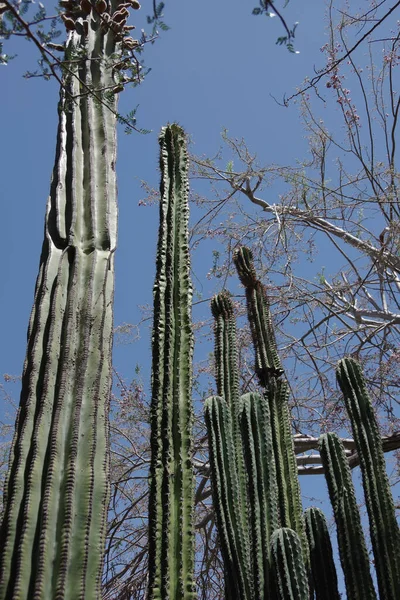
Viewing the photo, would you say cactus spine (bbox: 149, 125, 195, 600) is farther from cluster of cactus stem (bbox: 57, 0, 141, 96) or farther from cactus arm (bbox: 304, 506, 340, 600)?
cactus arm (bbox: 304, 506, 340, 600)

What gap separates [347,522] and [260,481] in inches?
19.9

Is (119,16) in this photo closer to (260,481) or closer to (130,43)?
(130,43)

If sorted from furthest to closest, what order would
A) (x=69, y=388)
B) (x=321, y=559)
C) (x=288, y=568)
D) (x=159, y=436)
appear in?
(x=321, y=559), (x=288, y=568), (x=159, y=436), (x=69, y=388)

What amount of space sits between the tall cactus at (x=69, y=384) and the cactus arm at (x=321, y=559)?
1665mm

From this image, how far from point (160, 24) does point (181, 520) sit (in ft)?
6.34

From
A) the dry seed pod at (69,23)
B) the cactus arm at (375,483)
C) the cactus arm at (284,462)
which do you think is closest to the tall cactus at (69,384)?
the dry seed pod at (69,23)

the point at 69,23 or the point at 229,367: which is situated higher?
the point at 69,23

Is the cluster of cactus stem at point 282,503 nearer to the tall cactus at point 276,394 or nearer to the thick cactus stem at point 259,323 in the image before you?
the tall cactus at point 276,394

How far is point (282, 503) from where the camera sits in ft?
12.4

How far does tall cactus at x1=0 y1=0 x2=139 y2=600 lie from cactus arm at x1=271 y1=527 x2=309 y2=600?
1.14 metres

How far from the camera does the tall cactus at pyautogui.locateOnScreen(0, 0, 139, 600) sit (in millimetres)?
2121

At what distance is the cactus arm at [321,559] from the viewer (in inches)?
137

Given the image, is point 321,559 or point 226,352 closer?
point 321,559

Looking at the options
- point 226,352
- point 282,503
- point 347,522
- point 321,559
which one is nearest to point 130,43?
point 226,352
